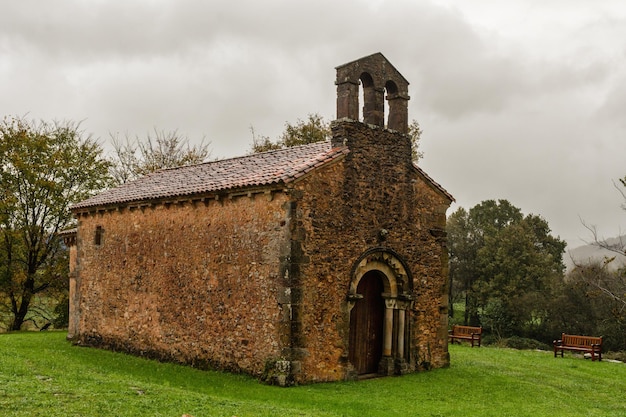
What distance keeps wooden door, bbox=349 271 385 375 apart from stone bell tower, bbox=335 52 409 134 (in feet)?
13.6

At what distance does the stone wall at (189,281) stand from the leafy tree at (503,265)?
2611 cm

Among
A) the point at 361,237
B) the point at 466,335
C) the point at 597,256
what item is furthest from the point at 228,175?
the point at 597,256

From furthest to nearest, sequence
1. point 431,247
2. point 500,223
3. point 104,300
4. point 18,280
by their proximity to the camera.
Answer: point 500,223 → point 18,280 → point 104,300 → point 431,247

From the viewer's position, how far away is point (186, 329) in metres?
16.7

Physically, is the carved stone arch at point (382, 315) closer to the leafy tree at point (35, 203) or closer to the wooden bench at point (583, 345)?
the wooden bench at point (583, 345)

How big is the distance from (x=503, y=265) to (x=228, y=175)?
28584 millimetres

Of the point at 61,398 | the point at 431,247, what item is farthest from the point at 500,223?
the point at 61,398

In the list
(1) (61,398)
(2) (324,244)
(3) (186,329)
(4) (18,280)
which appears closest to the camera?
(1) (61,398)

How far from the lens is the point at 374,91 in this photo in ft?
54.9

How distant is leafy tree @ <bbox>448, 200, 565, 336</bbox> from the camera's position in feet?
126

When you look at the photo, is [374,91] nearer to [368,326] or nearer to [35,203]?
[368,326]

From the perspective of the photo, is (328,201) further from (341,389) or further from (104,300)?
(104,300)

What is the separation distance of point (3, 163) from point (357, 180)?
79.3 ft

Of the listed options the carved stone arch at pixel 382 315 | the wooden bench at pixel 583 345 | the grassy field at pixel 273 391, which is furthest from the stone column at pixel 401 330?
the wooden bench at pixel 583 345
